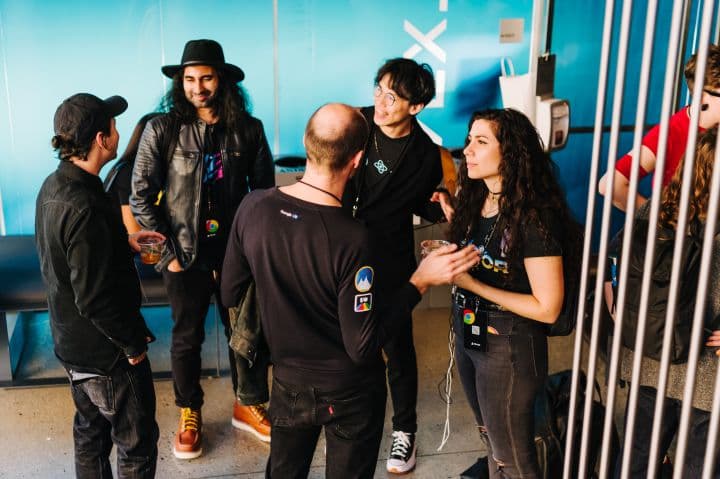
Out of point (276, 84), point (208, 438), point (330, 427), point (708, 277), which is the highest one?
point (276, 84)

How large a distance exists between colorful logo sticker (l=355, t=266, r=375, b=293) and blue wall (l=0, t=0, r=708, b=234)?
321cm

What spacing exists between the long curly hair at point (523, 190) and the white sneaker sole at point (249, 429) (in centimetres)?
181

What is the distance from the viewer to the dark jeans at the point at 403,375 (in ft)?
10.9

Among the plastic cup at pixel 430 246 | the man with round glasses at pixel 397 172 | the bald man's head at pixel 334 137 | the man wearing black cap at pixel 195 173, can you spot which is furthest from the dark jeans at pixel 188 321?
the bald man's head at pixel 334 137

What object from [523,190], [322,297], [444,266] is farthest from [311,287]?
[523,190]

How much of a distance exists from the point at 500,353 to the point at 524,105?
271 cm

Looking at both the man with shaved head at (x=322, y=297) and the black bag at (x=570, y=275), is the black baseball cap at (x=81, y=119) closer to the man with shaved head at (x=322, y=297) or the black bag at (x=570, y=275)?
the man with shaved head at (x=322, y=297)

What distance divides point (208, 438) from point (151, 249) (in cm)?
121

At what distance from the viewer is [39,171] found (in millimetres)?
4918

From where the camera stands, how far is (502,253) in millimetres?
2469

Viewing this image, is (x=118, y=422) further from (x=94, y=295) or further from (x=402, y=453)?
(x=402, y=453)

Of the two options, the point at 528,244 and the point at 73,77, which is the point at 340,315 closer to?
the point at 528,244

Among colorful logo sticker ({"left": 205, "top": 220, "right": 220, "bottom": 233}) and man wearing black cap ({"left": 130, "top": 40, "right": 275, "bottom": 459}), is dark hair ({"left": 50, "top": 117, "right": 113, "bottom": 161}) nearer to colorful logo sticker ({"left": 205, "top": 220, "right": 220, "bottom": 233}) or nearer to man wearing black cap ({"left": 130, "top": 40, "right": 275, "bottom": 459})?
man wearing black cap ({"left": 130, "top": 40, "right": 275, "bottom": 459})

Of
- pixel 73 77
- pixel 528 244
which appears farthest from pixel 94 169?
pixel 73 77
